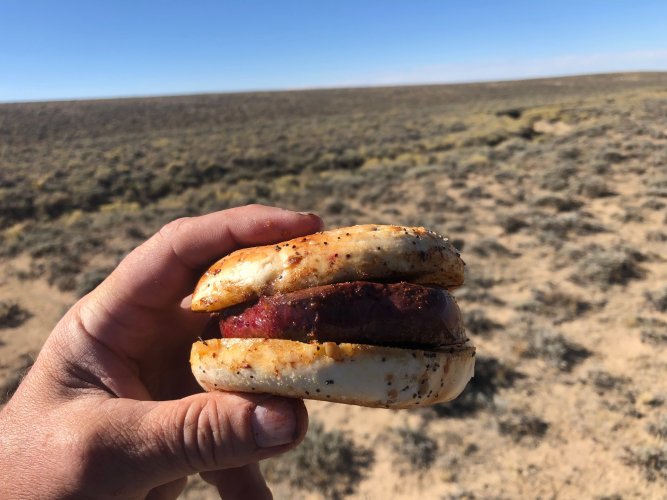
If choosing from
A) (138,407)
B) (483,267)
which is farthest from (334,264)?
(483,267)

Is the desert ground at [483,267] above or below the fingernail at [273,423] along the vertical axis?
below

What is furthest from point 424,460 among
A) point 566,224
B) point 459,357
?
point 566,224

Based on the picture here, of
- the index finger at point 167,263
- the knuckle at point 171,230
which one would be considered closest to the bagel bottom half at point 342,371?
the index finger at point 167,263

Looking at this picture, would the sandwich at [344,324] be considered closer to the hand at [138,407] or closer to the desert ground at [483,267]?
the hand at [138,407]

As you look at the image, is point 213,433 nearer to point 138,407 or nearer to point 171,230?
point 138,407

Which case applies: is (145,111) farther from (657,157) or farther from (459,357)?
(459,357)

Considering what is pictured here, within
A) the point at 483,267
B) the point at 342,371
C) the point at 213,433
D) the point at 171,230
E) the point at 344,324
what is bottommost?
the point at 483,267
